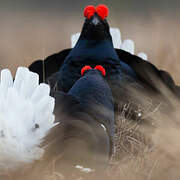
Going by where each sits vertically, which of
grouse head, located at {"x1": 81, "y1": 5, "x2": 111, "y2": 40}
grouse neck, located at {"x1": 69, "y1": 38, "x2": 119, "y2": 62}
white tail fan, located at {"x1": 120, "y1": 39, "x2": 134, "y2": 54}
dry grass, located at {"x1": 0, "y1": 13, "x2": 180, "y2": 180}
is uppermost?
grouse head, located at {"x1": 81, "y1": 5, "x2": 111, "y2": 40}

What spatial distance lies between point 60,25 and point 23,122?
11.0 ft

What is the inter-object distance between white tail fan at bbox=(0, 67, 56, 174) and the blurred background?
59.6 inches

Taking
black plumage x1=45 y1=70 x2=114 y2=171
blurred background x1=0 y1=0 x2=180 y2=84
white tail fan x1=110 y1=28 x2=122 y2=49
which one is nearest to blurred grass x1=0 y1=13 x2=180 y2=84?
blurred background x1=0 y1=0 x2=180 y2=84

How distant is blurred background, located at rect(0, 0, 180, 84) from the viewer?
15.6ft

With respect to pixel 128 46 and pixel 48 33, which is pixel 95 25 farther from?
pixel 48 33

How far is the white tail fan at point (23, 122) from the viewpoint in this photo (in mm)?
2479

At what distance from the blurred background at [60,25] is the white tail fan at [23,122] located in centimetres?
151

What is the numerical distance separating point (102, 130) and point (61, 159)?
28cm

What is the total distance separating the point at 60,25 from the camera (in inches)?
228

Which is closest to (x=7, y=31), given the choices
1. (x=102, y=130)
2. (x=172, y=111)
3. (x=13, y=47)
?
(x=13, y=47)

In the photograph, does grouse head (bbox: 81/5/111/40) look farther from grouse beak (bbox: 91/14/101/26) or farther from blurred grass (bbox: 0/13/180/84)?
blurred grass (bbox: 0/13/180/84)

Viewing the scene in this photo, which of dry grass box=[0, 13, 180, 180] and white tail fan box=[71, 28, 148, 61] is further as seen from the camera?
white tail fan box=[71, 28, 148, 61]

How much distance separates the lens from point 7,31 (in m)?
5.50

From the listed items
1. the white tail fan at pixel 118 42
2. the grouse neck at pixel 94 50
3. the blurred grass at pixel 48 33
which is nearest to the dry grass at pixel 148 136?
the blurred grass at pixel 48 33
